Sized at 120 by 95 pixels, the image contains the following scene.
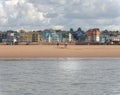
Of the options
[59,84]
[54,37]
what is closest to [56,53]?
[59,84]

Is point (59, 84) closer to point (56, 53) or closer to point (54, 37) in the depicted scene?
point (56, 53)

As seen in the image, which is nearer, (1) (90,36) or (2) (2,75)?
(2) (2,75)

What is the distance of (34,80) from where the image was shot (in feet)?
64.6

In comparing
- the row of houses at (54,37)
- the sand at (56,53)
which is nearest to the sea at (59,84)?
the sand at (56,53)

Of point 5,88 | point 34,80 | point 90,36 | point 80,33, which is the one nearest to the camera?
point 5,88

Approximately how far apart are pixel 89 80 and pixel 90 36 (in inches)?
4379

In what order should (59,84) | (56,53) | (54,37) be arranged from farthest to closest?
(54,37) < (56,53) < (59,84)

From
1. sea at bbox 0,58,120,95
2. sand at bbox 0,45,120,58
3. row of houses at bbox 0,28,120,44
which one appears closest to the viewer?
sea at bbox 0,58,120,95

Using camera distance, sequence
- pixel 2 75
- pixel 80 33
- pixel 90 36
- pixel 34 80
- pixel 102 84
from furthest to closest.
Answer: pixel 80 33, pixel 90 36, pixel 2 75, pixel 34 80, pixel 102 84

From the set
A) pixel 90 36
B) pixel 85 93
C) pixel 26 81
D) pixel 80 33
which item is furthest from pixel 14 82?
pixel 80 33

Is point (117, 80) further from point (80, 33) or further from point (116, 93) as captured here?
point (80, 33)

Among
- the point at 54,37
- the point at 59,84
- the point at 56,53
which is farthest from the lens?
the point at 54,37

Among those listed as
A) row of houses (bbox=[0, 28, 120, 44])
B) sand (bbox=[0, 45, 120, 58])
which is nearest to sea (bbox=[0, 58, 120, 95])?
sand (bbox=[0, 45, 120, 58])

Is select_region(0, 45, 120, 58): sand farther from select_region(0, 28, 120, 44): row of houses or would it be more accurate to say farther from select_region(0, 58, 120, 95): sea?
select_region(0, 28, 120, 44): row of houses
